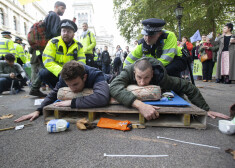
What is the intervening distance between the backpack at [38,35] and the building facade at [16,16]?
25.2 m

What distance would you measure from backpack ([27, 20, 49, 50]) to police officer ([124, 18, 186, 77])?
2287 millimetres

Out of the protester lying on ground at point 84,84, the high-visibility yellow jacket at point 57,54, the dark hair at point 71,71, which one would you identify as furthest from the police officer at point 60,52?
the dark hair at point 71,71

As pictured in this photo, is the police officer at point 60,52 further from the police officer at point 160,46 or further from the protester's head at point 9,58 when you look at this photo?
the protester's head at point 9,58

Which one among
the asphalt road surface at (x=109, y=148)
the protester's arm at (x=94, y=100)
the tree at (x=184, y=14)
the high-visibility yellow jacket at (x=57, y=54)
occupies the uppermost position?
the tree at (x=184, y=14)

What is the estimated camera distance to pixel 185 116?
1839 mm

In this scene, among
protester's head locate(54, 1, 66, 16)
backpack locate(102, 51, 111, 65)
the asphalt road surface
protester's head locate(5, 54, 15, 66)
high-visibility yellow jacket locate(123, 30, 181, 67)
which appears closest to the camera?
the asphalt road surface

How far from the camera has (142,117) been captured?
6.25 feet

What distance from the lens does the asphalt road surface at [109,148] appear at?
1.26m

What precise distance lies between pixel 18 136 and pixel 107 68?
9.17 m

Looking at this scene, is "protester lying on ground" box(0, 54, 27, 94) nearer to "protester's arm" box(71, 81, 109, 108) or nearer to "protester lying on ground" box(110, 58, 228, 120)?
"protester's arm" box(71, 81, 109, 108)

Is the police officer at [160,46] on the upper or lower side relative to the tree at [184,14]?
lower

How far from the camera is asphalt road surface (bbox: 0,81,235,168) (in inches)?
49.4

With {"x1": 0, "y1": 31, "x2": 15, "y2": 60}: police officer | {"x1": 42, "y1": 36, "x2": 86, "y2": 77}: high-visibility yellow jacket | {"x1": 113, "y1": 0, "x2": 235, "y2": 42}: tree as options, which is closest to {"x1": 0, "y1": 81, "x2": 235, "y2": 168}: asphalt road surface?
{"x1": 42, "y1": 36, "x2": 86, "y2": 77}: high-visibility yellow jacket

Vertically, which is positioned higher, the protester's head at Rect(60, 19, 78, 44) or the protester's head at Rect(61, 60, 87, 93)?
the protester's head at Rect(60, 19, 78, 44)
